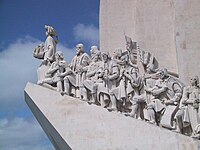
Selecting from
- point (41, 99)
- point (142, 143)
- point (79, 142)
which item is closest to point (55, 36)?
point (41, 99)

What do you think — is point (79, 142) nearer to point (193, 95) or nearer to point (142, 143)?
point (142, 143)

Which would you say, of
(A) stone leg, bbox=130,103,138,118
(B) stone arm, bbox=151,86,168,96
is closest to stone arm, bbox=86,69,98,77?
(A) stone leg, bbox=130,103,138,118

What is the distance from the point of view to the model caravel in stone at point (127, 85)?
7.54m

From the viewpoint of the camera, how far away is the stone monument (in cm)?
747

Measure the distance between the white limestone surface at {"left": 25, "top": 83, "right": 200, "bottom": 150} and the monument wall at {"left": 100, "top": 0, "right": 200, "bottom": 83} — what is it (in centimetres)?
190

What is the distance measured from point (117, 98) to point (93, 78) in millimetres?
810

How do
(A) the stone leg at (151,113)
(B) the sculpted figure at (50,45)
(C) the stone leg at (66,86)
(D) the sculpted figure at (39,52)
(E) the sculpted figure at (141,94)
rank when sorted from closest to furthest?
(A) the stone leg at (151,113) < (E) the sculpted figure at (141,94) < (C) the stone leg at (66,86) < (B) the sculpted figure at (50,45) < (D) the sculpted figure at (39,52)

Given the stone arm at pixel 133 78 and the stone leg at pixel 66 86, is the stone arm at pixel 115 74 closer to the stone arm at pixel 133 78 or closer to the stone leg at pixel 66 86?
the stone arm at pixel 133 78

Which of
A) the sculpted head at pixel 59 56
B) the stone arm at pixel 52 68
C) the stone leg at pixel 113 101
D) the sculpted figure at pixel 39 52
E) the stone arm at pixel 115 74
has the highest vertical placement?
the sculpted figure at pixel 39 52

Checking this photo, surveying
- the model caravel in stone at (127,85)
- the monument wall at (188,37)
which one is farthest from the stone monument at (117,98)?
the monument wall at (188,37)

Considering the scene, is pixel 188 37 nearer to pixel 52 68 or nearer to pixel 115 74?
pixel 115 74

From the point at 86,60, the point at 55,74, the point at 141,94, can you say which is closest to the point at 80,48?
the point at 86,60

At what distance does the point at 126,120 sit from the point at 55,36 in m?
3.47

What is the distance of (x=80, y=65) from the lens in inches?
349
